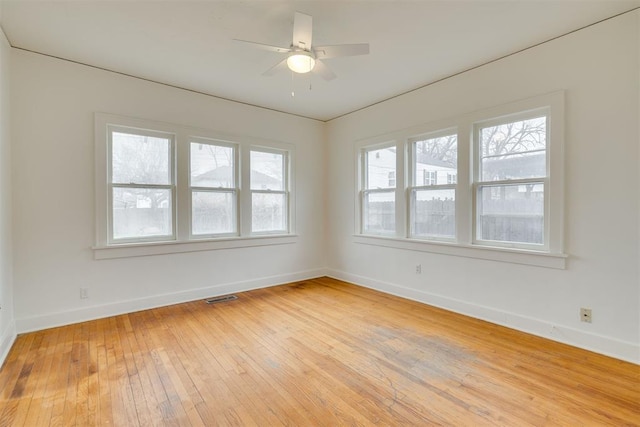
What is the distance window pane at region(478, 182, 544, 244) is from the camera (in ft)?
10.0

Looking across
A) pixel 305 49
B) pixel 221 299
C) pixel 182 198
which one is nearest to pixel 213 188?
pixel 182 198

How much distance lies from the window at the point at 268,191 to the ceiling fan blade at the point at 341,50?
2.55 meters

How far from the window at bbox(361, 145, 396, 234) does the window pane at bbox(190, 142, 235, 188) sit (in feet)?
6.97

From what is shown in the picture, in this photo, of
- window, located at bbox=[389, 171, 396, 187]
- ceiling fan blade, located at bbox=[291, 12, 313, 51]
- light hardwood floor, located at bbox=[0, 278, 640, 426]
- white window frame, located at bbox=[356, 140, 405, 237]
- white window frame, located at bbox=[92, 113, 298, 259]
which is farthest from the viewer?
window, located at bbox=[389, 171, 396, 187]

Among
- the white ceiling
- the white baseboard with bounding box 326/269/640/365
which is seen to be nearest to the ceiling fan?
the white ceiling

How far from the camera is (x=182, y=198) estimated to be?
159 inches

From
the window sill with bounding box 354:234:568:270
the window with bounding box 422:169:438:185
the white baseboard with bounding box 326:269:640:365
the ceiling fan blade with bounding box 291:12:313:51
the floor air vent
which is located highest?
the ceiling fan blade with bounding box 291:12:313:51

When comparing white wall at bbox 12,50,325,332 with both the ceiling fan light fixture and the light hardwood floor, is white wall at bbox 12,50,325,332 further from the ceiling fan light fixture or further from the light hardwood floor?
the ceiling fan light fixture

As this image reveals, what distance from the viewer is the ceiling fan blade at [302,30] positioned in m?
2.20

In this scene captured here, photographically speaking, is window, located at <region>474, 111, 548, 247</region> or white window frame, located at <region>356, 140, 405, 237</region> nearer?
window, located at <region>474, 111, 548, 247</region>

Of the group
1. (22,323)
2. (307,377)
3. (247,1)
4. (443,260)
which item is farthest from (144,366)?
(443,260)

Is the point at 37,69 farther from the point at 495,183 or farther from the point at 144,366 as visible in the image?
the point at 495,183

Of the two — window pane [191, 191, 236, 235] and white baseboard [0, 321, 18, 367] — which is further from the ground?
window pane [191, 191, 236, 235]

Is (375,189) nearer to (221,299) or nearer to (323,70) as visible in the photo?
(323,70)
